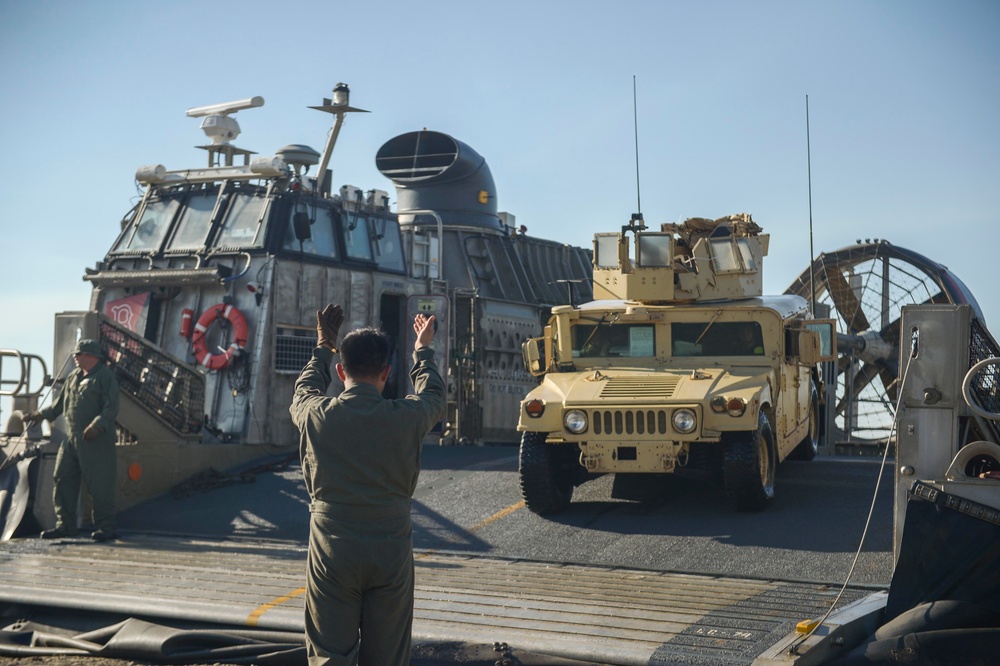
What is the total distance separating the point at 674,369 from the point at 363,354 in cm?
596

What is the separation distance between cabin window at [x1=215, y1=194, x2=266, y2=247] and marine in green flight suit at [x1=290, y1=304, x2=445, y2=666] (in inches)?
365

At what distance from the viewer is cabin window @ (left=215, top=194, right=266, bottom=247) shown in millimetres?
13680

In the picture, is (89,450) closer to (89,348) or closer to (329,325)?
(89,348)

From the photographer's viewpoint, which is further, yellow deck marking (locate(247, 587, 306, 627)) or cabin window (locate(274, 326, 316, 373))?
cabin window (locate(274, 326, 316, 373))

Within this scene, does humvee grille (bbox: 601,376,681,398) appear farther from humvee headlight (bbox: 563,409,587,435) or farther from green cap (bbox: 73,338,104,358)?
green cap (bbox: 73,338,104,358)

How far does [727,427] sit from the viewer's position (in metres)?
9.09

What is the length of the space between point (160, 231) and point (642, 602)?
369 inches

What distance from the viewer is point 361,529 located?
4.42 meters

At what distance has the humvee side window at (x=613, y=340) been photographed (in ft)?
34.6

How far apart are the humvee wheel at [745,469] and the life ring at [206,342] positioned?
6112 millimetres

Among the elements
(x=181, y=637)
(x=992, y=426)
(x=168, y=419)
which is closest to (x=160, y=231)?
(x=168, y=419)

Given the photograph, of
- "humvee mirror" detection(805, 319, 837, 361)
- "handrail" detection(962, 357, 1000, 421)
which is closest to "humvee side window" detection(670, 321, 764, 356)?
"humvee mirror" detection(805, 319, 837, 361)

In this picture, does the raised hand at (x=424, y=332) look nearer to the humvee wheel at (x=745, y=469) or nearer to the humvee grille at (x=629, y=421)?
the humvee grille at (x=629, y=421)

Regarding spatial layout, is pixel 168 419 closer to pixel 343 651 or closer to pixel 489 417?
pixel 489 417
